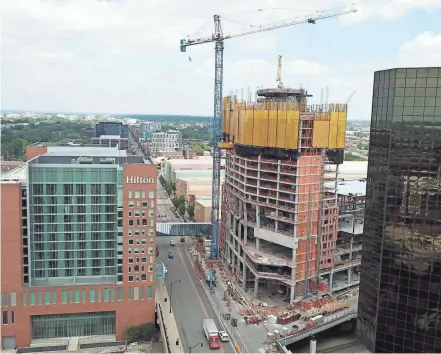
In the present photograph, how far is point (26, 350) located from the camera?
202 ft

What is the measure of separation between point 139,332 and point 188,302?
11375 mm

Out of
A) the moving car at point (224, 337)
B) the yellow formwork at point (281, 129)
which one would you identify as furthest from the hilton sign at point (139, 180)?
the moving car at point (224, 337)

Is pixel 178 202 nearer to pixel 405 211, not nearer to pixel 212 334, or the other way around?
pixel 212 334

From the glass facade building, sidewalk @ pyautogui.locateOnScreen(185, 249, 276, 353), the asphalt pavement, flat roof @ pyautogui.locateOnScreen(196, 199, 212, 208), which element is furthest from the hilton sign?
flat roof @ pyautogui.locateOnScreen(196, 199, 212, 208)

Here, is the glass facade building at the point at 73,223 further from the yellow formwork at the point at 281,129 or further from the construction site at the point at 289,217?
the yellow formwork at the point at 281,129

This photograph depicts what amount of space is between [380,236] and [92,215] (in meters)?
35.7

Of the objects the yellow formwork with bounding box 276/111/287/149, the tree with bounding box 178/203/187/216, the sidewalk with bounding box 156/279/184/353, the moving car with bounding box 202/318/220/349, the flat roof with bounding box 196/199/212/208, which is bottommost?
the sidewalk with bounding box 156/279/184/353

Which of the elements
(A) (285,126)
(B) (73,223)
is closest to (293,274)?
(A) (285,126)

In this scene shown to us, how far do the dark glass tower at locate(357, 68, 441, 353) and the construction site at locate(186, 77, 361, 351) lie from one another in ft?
49.4

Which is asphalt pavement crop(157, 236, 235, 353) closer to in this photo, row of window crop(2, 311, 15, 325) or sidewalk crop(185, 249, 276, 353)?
sidewalk crop(185, 249, 276, 353)

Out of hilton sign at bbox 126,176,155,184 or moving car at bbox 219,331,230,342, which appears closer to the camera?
moving car at bbox 219,331,230,342

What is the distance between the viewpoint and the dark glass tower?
48406 mm

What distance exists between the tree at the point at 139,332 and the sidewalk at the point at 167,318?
2316 millimetres

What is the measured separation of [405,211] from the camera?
50.3m
